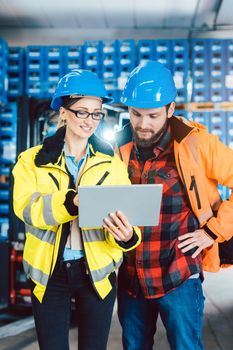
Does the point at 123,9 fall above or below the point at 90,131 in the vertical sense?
above

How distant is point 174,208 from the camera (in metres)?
2.09

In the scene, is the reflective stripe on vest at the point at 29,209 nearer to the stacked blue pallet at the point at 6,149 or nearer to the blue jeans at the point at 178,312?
the blue jeans at the point at 178,312

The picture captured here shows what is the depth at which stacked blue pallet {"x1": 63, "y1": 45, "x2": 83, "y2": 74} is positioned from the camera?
23.5 feet

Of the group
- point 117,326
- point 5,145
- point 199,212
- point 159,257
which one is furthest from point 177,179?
point 5,145

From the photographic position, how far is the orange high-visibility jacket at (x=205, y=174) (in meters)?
2.05

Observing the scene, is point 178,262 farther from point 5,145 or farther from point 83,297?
point 5,145

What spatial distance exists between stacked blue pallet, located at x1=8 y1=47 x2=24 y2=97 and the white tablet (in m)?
5.86

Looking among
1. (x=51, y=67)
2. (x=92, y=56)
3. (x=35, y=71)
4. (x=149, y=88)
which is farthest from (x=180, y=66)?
(x=149, y=88)

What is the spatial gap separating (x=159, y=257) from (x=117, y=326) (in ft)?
8.44

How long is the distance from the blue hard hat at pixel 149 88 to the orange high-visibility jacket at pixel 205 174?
15 cm

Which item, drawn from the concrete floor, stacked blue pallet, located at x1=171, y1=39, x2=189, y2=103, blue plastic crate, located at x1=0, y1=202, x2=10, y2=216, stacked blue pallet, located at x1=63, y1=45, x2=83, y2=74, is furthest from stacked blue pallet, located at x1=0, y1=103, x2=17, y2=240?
the concrete floor

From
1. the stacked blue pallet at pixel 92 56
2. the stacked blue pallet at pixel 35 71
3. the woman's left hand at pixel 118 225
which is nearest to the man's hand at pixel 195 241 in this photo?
the woman's left hand at pixel 118 225

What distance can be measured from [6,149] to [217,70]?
3304 mm

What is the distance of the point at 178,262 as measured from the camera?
2.07m
